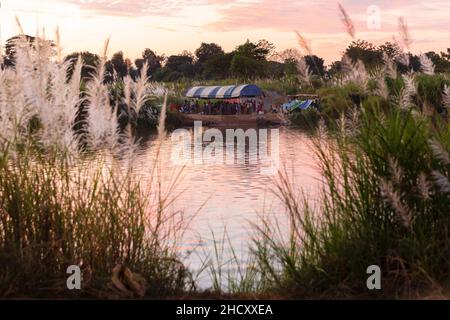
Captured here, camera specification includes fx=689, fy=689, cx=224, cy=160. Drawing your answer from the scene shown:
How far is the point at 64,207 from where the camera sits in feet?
18.0

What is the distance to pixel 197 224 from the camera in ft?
36.2

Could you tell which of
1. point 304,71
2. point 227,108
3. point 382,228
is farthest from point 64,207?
point 227,108

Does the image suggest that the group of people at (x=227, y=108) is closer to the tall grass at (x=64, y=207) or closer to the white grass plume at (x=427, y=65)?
the white grass plume at (x=427, y=65)

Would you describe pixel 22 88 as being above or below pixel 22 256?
above

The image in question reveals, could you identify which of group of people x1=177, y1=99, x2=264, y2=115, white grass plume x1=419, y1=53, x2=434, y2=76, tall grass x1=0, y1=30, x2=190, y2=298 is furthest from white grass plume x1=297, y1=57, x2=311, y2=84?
group of people x1=177, y1=99, x2=264, y2=115

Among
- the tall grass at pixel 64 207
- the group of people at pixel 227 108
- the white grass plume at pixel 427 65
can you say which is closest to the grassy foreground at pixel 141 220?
the tall grass at pixel 64 207

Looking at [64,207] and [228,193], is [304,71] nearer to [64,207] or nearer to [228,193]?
[64,207]

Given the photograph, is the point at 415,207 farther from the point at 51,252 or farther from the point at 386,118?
the point at 51,252

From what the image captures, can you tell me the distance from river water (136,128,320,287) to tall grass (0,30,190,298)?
0.65 metres

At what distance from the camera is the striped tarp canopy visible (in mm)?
47969

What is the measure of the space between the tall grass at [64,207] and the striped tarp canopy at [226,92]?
41.9m

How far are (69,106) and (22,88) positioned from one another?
44cm

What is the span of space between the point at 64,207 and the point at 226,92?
45.2 metres

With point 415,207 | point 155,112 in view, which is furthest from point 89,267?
point 155,112
